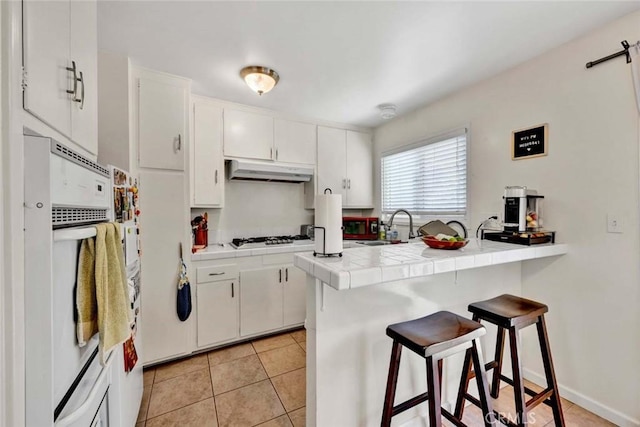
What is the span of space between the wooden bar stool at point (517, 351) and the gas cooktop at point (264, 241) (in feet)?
6.19

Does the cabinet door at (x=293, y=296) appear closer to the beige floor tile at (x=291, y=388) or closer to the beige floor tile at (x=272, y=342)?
the beige floor tile at (x=272, y=342)

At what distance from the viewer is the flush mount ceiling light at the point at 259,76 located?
1.99 meters


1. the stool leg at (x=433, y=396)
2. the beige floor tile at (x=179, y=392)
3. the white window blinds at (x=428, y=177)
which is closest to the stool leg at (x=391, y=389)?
the stool leg at (x=433, y=396)

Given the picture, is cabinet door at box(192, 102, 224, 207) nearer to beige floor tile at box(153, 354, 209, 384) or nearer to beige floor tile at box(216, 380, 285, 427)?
beige floor tile at box(153, 354, 209, 384)

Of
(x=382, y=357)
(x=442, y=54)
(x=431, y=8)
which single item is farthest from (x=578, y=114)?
(x=382, y=357)

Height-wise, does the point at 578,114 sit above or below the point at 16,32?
above

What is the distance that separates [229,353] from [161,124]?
6.71 feet

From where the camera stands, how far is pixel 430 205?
2771 millimetres

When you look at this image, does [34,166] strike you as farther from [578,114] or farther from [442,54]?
[578,114]

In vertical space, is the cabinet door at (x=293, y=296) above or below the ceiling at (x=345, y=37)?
below

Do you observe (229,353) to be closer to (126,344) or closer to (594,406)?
(126,344)

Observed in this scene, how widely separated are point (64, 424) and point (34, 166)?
25.0 inches

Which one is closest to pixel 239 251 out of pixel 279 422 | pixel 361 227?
pixel 279 422

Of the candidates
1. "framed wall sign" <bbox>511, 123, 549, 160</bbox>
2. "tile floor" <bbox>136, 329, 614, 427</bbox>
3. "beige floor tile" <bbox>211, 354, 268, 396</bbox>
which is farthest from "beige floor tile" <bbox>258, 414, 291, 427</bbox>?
"framed wall sign" <bbox>511, 123, 549, 160</bbox>
